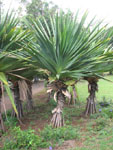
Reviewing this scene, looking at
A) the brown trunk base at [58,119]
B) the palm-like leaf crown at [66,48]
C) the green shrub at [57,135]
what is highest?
the palm-like leaf crown at [66,48]

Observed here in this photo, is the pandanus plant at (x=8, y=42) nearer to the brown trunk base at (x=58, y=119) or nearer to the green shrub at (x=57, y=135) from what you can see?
the green shrub at (x=57, y=135)

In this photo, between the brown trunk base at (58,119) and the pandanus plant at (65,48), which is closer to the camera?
the pandanus plant at (65,48)

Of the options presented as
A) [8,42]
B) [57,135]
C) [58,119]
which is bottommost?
[57,135]

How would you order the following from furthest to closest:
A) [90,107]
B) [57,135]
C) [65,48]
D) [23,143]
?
[90,107] < [65,48] < [57,135] < [23,143]

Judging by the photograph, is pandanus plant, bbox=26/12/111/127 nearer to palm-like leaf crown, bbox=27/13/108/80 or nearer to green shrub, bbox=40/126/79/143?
palm-like leaf crown, bbox=27/13/108/80

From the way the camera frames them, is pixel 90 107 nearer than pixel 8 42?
No

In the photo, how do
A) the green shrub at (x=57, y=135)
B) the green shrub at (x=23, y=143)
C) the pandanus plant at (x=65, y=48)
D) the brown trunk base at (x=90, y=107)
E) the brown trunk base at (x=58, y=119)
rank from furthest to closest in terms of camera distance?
the brown trunk base at (x=90, y=107), the brown trunk base at (x=58, y=119), the pandanus plant at (x=65, y=48), the green shrub at (x=57, y=135), the green shrub at (x=23, y=143)

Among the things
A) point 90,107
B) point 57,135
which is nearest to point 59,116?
point 57,135

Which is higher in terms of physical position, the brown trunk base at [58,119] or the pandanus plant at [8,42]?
the pandanus plant at [8,42]

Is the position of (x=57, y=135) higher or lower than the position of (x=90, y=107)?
lower

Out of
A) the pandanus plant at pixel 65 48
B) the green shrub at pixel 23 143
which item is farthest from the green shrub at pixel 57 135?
the pandanus plant at pixel 65 48

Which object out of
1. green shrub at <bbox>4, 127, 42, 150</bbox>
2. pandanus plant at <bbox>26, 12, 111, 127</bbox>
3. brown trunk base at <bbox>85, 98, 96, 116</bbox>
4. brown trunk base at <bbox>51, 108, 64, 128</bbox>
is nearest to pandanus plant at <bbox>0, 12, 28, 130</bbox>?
pandanus plant at <bbox>26, 12, 111, 127</bbox>

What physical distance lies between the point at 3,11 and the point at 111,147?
140 inches

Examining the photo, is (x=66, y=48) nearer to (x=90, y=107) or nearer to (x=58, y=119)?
(x=58, y=119)
